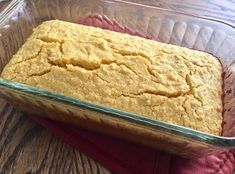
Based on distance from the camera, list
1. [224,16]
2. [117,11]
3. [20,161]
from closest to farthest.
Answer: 1. [20,161]
2. [117,11]
3. [224,16]

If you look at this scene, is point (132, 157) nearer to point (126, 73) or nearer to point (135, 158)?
point (135, 158)

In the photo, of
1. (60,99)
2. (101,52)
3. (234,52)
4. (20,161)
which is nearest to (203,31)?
(234,52)

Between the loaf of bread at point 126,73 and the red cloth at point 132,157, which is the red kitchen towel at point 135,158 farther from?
the loaf of bread at point 126,73

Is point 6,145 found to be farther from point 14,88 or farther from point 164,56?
point 164,56

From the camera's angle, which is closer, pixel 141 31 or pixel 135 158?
pixel 135 158

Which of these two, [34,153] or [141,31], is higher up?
[141,31]

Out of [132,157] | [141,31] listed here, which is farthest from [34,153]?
[141,31]
